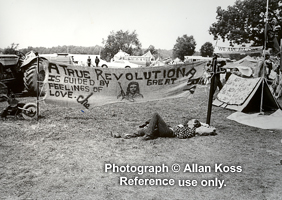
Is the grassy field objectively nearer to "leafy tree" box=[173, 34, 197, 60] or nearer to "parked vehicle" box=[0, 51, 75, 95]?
"parked vehicle" box=[0, 51, 75, 95]

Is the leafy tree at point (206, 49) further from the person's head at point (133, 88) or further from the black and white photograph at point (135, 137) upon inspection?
the person's head at point (133, 88)

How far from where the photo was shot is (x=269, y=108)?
9.67 metres

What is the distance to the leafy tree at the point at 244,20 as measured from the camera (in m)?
32.3

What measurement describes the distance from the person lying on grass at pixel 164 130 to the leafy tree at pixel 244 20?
29.1 meters

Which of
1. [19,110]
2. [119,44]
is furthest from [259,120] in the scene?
[119,44]

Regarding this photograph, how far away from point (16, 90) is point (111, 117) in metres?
5.38

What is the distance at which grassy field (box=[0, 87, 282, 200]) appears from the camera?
3690 mm

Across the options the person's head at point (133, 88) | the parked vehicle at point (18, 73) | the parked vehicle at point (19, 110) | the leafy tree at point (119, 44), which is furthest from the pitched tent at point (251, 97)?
the leafy tree at point (119, 44)

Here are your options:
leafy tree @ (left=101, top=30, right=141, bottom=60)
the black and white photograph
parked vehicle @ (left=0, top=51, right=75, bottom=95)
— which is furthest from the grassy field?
leafy tree @ (left=101, top=30, right=141, bottom=60)

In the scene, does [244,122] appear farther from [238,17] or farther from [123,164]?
[238,17]

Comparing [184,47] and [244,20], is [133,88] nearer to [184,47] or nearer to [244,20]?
[244,20]

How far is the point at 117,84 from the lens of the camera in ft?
24.8

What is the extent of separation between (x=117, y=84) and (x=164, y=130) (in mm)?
2231

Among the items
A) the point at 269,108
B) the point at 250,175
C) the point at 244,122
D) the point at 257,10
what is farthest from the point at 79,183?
the point at 257,10
